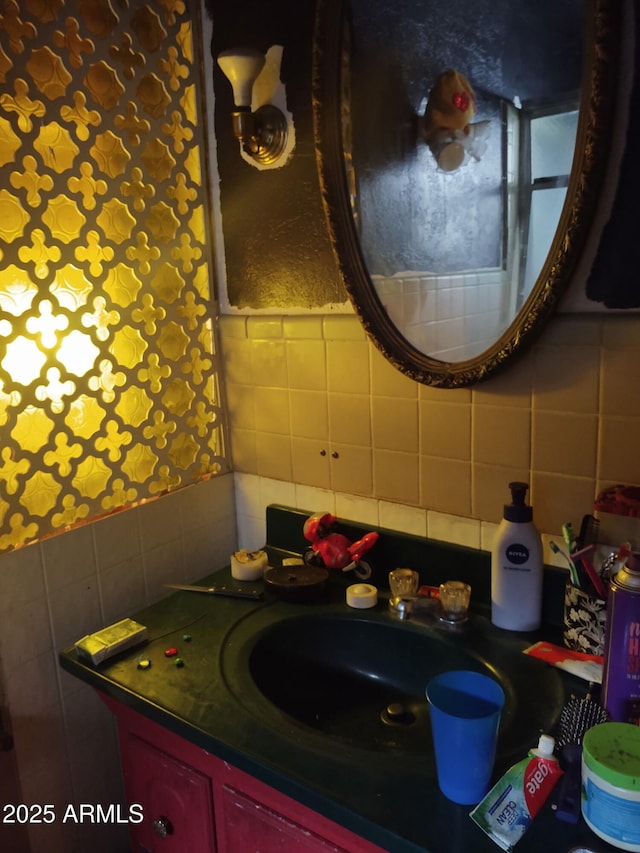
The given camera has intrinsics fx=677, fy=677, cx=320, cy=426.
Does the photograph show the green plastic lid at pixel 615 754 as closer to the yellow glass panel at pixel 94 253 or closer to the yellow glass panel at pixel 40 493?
the yellow glass panel at pixel 40 493

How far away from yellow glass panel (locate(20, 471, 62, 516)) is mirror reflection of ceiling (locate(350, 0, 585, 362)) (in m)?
0.69

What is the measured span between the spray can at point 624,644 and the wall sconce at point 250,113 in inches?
37.7

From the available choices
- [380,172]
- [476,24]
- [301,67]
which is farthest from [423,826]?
[301,67]

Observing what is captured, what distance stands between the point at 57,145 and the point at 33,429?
0.51 m

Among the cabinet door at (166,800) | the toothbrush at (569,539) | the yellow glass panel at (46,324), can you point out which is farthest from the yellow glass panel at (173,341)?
the toothbrush at (569,539)

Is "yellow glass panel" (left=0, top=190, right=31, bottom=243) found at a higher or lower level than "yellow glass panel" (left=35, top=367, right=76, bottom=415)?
higher

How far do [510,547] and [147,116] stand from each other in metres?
1.02

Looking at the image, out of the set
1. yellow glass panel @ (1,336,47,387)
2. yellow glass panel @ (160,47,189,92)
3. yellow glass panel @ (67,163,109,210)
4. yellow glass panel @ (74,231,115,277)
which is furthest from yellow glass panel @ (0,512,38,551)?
yellow glass panel @ (160,47,189,92)

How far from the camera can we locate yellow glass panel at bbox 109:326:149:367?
132 centimetres

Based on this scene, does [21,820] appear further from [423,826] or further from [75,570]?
[423,826]

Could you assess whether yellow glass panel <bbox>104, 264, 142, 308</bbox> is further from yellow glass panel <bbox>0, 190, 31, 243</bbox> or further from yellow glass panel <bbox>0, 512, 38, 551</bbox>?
yellow glass panel <bbox>0, 512, 38, 551</bbox>

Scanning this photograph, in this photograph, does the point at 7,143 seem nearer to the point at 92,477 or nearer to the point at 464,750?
the point at 92,477

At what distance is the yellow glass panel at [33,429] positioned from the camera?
120cm

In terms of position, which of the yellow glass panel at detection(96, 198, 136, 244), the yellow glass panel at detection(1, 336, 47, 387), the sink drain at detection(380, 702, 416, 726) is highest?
the yellow glass panel at detection(96, 198, 136, 244)
